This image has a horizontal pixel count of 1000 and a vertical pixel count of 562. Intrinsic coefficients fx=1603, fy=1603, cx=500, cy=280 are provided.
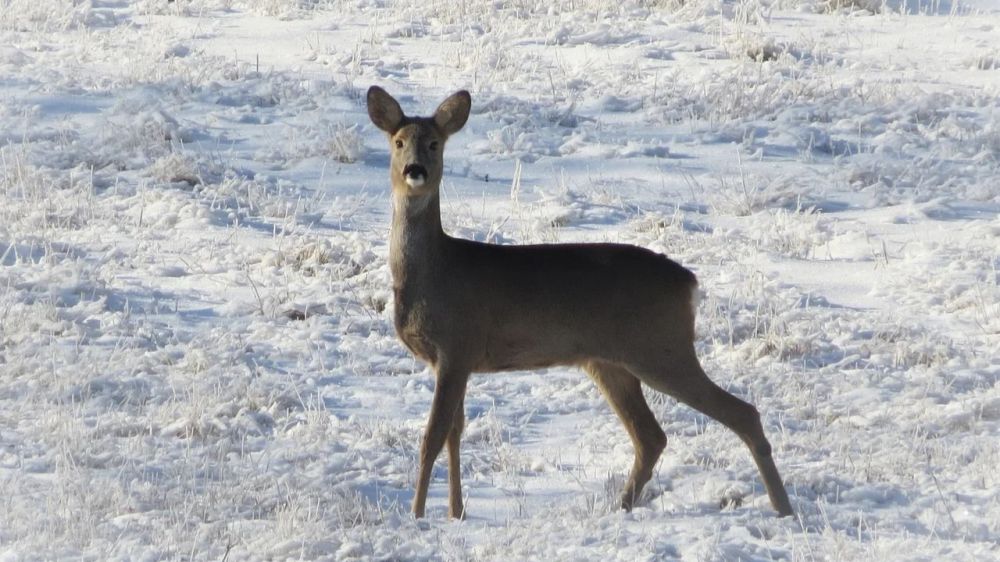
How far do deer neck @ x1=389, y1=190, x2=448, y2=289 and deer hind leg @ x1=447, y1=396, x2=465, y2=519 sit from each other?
588 millimetres

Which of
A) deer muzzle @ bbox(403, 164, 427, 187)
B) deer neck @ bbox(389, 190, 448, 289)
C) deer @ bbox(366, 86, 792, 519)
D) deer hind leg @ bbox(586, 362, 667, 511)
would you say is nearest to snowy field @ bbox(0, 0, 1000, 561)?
deer hind leg @ bbox(586, 362, 667, 511)

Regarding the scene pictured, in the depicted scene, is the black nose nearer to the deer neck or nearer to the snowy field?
the deer neck

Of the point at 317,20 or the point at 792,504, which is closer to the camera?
the point at 792,504

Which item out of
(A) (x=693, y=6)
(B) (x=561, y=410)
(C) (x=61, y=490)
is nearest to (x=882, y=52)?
(A) (x=693, y=6)

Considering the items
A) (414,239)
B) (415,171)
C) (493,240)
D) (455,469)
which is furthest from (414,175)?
(493,240)

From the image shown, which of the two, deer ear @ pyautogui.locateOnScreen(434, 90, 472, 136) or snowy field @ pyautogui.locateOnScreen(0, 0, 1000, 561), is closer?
snowy field @ pyautogui.locateOnScreen(0, 0, 1000, 561)

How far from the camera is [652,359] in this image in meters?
6.85

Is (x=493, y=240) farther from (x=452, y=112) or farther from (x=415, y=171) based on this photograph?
(x=415, y=171)

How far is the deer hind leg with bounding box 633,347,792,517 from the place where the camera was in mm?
6844

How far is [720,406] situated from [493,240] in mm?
4098

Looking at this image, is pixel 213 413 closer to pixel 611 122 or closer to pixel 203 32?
pixel 611 122

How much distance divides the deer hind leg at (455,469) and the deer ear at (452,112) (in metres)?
1.26

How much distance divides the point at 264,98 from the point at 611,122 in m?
2.90

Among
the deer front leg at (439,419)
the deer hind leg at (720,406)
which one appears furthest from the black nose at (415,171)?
the deer hind leg at (720,406)
